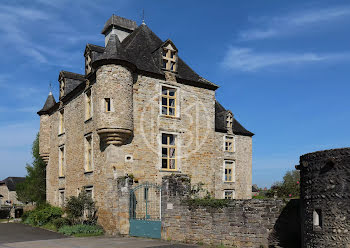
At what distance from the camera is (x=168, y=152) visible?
18.1 metres

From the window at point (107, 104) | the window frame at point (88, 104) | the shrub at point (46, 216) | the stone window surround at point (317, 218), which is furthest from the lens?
the shrub at point (46, 216)

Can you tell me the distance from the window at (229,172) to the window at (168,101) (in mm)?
10450

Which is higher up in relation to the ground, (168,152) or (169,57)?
(169,57)

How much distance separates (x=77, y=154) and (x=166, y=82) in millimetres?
6466

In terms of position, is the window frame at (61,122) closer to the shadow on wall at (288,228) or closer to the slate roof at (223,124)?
the slate roof at (223,124)

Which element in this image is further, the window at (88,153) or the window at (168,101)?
the window at (88,153)

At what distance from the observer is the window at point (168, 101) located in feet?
60.2

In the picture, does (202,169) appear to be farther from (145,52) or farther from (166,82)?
(145,52)

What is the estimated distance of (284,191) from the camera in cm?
1477

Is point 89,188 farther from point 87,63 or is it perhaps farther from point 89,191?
point 87,63

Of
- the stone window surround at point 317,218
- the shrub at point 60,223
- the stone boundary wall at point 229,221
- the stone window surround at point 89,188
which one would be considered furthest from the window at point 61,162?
the stone window surround at point 317,218

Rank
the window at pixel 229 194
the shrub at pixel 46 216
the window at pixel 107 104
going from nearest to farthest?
1. the window at pixel 107 104
2. the shrub at pixel 46 216
3. the window at pixel 229 194

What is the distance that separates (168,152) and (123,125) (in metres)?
3.22

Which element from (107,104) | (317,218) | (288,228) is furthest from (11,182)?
(317,218)
